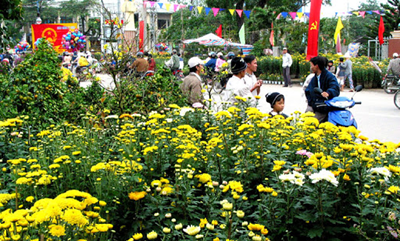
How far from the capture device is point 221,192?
2939 mm

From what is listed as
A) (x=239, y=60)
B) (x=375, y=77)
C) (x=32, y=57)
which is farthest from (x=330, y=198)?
(x=375, y=77)

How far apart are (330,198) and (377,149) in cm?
105

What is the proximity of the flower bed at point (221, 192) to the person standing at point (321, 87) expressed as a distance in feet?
7.13

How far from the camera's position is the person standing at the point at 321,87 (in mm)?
5789

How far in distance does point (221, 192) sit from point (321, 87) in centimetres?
356

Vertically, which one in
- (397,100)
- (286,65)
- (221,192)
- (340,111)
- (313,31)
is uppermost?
(313,31)

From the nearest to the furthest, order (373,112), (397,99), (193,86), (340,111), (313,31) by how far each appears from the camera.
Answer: (340,111)
(193,86)
(373,112)
(397,99)
(313,31)

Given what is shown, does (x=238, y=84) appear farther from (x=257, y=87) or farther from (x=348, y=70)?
(x=348, y=70)

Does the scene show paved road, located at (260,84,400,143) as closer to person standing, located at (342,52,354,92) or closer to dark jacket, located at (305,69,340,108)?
person standing, located at (342,52,354,92)

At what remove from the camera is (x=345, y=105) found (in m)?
5.47

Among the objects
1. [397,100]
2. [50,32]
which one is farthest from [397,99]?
[50,32]

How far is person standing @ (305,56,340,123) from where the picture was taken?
579 centimetres

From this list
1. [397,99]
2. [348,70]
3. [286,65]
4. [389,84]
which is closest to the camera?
[397,99]

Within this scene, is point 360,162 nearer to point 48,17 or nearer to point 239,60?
point 239,60
